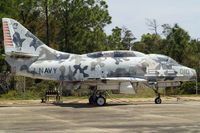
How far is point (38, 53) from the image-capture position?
32000 mm

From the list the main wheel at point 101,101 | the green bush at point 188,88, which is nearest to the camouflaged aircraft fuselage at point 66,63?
the main wheel at point 101,101

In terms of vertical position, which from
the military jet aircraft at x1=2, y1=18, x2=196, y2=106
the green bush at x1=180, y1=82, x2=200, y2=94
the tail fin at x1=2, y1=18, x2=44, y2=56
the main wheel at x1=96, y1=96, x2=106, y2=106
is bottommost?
the main wheel at x1=96, y1=96, x2=106, y2=106

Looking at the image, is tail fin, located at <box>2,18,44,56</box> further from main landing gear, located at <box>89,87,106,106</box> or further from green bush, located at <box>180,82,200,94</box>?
green bush, located at <box>180,82,200,94</box>

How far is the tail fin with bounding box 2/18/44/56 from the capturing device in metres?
31.1

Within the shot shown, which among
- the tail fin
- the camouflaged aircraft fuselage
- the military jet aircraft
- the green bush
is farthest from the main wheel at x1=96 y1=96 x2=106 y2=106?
the green bush

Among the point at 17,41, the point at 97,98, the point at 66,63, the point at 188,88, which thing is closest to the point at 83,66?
the point at 66,63

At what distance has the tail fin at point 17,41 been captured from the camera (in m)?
31.1

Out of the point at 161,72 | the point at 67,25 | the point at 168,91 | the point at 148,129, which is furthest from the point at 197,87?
the point at 148,129

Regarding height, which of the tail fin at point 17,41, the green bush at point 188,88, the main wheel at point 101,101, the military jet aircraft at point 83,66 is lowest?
the main wheel at point 101,101

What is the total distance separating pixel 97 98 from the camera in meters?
31.1

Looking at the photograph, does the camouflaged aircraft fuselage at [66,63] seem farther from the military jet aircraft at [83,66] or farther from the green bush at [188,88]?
the green bush at [188,88]

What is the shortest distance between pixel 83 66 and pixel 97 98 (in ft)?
7.44

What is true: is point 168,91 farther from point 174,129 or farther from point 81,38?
point 174,129

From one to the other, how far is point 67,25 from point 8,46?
2781 cm
